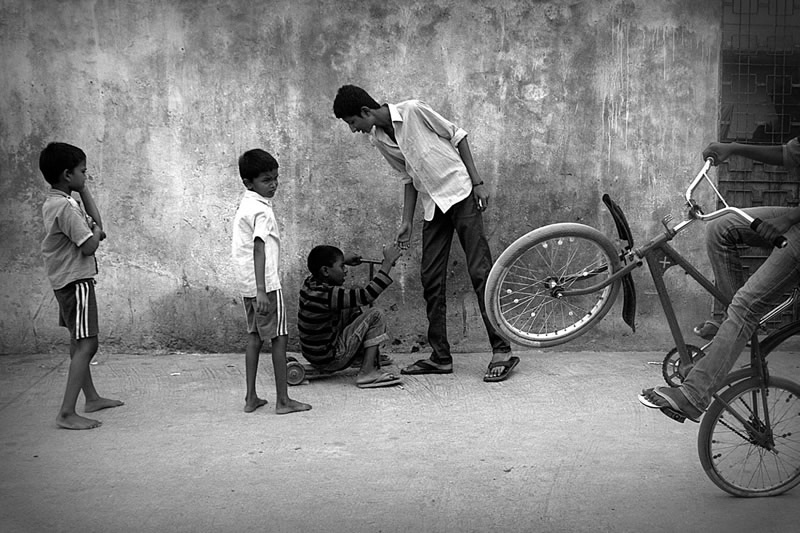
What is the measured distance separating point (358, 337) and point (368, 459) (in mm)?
1306

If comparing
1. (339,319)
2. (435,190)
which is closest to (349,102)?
(435,190)

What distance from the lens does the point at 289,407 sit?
4.98 meters

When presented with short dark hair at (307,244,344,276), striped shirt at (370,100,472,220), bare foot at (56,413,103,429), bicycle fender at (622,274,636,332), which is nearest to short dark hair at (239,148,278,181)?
short dark hair at (307,244,344,276)

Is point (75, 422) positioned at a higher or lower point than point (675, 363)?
lower

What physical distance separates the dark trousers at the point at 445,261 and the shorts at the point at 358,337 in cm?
43

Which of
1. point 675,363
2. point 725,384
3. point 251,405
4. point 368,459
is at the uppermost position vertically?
point 725,384

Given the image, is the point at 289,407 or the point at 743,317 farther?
the point at 289,407

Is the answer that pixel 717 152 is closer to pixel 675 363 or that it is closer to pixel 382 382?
pixel 675 363

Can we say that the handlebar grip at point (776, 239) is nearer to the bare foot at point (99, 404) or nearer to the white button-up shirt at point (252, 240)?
the white button-up shirt at point (252, 240)

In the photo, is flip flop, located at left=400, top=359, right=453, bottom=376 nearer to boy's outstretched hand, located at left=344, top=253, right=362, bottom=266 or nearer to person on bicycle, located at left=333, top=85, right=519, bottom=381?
person on bicycle, located at left=333, top=85, right=519, bottom=381

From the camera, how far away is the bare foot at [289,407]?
4.95m

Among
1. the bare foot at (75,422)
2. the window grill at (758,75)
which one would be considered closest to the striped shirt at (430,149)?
the window grill at (758,75)

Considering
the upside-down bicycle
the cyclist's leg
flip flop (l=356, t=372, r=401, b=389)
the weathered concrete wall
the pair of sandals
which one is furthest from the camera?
the weathered concrete wall

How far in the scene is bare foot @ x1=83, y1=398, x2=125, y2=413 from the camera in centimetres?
502
